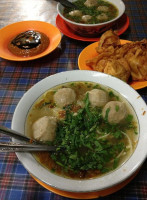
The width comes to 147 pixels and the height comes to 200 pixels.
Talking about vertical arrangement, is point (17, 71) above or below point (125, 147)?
below

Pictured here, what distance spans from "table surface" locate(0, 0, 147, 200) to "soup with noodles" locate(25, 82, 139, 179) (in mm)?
253

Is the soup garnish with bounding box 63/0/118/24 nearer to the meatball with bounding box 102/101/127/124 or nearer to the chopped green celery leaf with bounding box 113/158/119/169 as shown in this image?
Result: the meatball with bounding box 102/101/127/124

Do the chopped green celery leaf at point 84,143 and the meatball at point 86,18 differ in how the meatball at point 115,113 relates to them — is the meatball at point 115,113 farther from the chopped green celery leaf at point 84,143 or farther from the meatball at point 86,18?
the meatball at point 86,18

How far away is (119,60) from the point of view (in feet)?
6.61

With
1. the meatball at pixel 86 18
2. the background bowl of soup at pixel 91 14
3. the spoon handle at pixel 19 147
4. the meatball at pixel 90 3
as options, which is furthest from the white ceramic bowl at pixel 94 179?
the meatball at pixel 90 3

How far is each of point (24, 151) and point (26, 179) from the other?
370 mm

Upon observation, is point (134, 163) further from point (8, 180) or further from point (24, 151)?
point (8, 180)

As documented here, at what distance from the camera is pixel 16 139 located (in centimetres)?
121

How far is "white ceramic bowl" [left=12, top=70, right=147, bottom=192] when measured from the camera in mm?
1060

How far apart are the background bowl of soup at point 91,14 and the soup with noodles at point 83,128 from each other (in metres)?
1.07

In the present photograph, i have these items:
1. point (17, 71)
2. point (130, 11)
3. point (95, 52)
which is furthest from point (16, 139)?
point (130, 11)

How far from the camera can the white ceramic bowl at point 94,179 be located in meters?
1.06

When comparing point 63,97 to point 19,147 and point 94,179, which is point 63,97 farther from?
point 94,179

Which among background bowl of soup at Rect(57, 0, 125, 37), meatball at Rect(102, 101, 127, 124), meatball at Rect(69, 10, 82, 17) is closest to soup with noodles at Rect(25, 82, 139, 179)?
meatball at Rect(102, 101, 127, 124)
